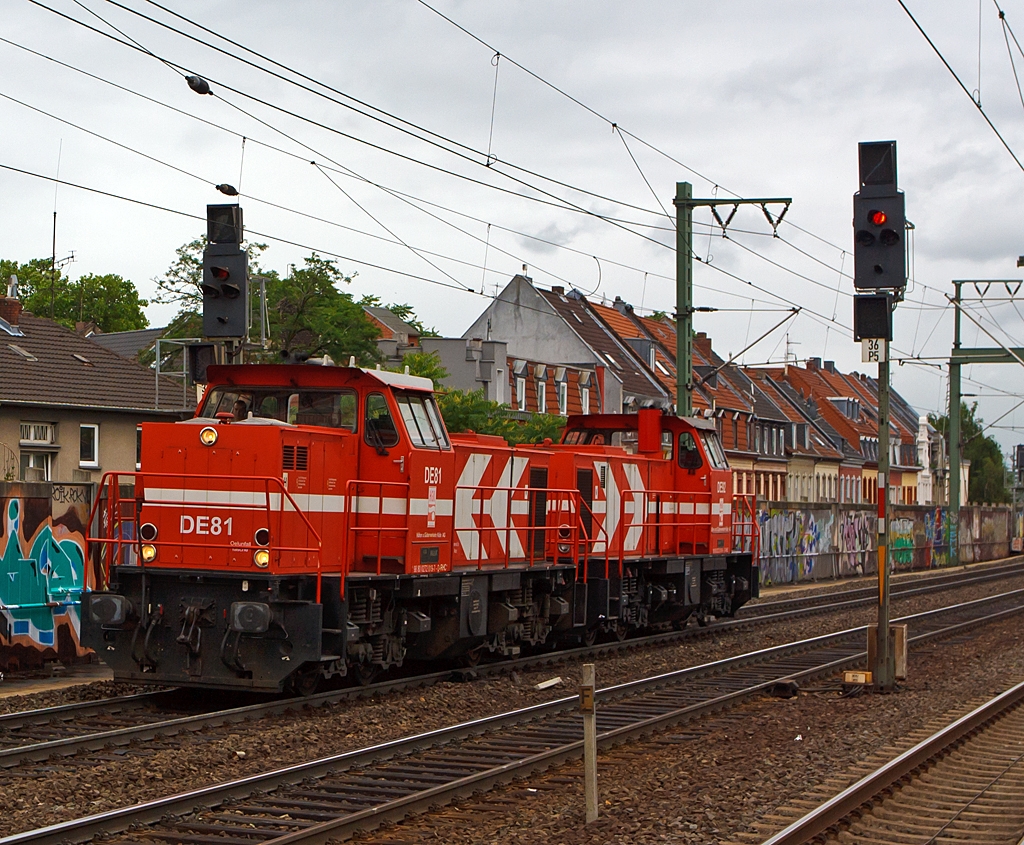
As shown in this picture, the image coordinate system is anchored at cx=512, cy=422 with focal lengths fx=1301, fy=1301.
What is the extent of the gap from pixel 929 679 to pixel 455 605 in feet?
19.5

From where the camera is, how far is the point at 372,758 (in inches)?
402

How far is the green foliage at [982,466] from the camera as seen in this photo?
360 ft

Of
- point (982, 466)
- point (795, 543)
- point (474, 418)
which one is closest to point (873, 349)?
point (474, 418)

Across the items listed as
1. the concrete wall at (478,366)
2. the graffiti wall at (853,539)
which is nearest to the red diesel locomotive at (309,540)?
the graffiti wall at (853,539)

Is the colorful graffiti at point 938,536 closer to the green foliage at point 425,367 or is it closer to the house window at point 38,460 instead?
the green foliage at point 425,367

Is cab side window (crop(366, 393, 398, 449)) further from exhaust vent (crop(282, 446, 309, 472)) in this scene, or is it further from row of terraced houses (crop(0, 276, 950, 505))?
row of terraced houses (crop(0, 276, 950, 505))

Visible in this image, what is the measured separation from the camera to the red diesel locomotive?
12.0m

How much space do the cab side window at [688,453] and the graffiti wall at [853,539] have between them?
266 inches

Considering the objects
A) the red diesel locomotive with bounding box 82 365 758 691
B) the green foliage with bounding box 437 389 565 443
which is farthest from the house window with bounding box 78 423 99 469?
the red diesel locomotive with bounding box 82 365 758 691

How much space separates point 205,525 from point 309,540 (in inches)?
39.2

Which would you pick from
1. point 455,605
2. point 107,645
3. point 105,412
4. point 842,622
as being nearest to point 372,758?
point 107,645

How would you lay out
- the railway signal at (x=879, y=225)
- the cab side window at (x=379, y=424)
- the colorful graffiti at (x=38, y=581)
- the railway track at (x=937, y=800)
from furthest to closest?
the colorful graffiti at (x=38, y=581)
the railway signal at (x=879, y=225)
the cab side window at (x=379, y=424)
the railway track at (x=937, y=800)

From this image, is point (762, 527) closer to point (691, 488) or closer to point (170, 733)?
point (691, 488)

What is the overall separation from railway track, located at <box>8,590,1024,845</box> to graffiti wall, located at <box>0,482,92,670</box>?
6.20m
